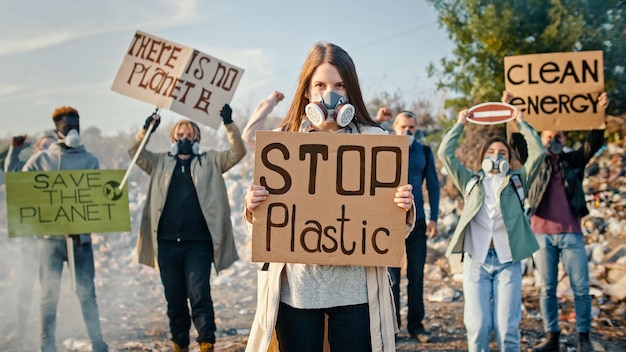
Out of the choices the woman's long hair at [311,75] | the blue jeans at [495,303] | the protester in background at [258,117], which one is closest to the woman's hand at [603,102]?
the blue jeans at [495,303]

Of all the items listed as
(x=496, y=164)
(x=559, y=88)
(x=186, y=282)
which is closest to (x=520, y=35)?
(x=559, y=88)

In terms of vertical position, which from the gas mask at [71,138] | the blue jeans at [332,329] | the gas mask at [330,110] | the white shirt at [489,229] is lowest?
the blue jeans at [332,329]

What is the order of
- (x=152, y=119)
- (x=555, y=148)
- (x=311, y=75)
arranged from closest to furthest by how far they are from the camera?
(x=311, y=75), (x=152, y=119), (x=555, y=148)

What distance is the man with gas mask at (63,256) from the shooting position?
553 cm

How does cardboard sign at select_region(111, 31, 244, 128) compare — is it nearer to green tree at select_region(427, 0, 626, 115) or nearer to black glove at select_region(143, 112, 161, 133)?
black glove at select_region(143, 112, 161, 133)

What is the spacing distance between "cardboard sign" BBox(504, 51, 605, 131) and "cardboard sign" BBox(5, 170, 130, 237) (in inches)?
149

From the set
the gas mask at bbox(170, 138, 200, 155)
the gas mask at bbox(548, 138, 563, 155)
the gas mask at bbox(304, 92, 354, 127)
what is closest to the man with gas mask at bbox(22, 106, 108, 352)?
the gas mask at bbox(170, 138, 200, 155)

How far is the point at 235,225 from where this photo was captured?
1246 centimetres

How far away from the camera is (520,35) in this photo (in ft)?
34.0

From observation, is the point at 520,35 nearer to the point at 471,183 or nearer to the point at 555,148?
the point at 555,148

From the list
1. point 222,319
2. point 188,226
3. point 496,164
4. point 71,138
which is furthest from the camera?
point 222,319

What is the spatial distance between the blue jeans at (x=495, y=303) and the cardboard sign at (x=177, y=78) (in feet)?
8.45

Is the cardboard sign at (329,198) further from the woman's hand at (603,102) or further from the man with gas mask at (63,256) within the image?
the woman's hand at (603,102)

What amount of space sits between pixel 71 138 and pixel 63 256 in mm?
1041
